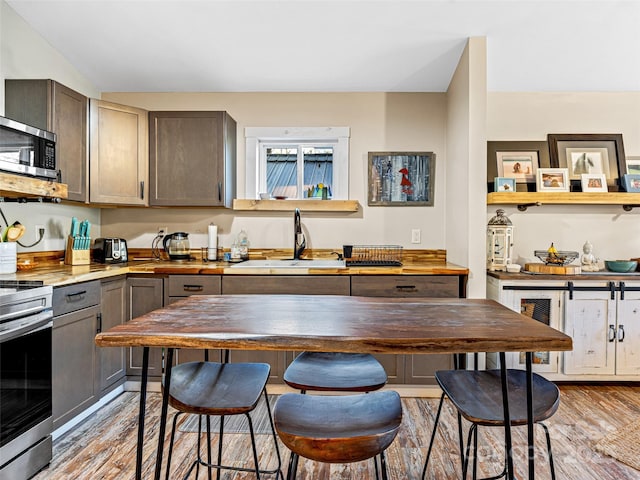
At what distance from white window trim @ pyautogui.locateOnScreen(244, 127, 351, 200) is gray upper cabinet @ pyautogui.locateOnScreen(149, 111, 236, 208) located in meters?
0.36

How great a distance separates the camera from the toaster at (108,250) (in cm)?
308

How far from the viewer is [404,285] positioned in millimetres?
2777

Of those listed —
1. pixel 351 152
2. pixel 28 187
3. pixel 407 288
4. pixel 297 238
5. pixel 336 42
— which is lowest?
pixel 407 288

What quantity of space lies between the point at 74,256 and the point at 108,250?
258 mm

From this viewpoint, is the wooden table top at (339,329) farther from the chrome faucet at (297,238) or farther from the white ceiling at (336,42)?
the white ceiling at (336,42)

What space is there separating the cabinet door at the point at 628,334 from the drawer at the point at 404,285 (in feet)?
4.24

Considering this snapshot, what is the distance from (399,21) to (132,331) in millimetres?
2384

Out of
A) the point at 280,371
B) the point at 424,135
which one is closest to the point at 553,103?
the point at 424,135

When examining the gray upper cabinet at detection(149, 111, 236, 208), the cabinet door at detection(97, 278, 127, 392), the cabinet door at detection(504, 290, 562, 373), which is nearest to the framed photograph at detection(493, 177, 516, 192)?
the cabinet door at detection(504, 290, 562, 373)

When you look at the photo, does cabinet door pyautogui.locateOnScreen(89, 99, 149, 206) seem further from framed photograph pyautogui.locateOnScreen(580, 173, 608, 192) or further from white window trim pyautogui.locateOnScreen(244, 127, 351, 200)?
framed photograph pyautogui.locateOnScreen(580, 173, 608, 192)

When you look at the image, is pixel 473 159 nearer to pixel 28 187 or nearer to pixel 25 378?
pixel 28 187

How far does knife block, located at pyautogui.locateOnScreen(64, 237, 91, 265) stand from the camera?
286cm

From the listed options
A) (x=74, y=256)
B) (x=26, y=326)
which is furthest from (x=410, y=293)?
(x=74, y=256)

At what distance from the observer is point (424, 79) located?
3236 mm
